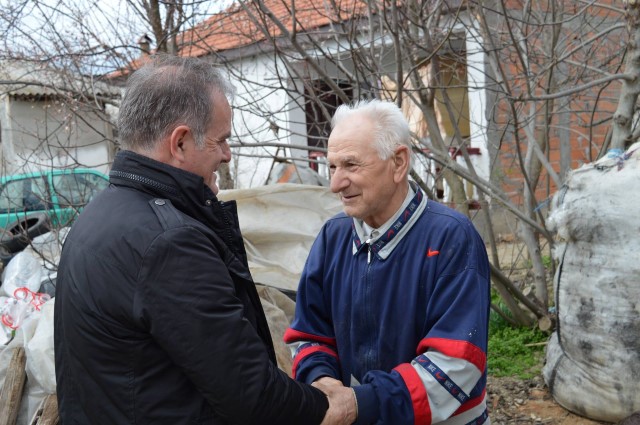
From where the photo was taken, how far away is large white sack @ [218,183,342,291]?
4543mm

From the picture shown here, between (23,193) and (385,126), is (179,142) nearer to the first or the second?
(385,126)

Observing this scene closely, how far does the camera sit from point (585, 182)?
3496 mm

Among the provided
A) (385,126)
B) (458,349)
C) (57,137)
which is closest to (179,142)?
(385,126)

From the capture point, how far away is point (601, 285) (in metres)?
3.47

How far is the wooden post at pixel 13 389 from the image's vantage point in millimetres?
3364

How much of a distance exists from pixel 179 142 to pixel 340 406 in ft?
2.85

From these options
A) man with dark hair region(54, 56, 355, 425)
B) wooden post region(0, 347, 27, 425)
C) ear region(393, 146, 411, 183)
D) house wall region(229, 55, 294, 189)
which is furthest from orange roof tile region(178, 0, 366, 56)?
man with dark hair region(54, 56, 355, 425)

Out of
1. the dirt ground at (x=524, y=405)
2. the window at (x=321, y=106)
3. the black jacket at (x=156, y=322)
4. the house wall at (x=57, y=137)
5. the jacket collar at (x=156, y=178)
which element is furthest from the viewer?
the house wall at (x=57, y=137)

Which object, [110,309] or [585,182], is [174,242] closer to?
[110,309]

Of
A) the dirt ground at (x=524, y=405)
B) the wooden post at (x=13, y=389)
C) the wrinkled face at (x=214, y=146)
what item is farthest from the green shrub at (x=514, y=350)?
the wrinkled face at (x=214, y=146)

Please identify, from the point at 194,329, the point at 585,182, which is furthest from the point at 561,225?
the point at 194,329

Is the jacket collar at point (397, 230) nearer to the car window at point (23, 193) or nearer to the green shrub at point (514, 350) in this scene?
the green shrub at point (514, 350)

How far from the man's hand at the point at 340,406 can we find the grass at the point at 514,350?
2763mm

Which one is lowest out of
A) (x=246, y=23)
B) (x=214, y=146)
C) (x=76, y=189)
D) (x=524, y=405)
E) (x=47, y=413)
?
(x=524, y=405)
